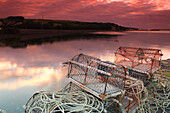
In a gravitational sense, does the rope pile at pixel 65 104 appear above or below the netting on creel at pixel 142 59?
below

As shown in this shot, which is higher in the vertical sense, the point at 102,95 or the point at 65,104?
the point at 102,95

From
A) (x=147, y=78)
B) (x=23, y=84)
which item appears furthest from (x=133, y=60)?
(x=23, y=84)

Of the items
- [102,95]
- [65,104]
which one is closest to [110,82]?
[102,95]

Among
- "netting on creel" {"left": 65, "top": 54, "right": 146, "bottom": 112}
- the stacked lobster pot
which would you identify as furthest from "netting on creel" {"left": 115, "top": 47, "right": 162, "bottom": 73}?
"netting on creel" {"left": 65, "top": 54, "right": 146, "bottom": 112}

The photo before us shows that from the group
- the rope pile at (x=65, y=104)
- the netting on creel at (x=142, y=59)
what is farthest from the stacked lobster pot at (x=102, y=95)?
the netting on creel at (x=142, y=59)

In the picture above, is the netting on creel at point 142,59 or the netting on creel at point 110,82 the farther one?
the netting on creel at point 142,59

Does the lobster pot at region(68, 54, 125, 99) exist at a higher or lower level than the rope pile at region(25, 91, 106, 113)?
higher

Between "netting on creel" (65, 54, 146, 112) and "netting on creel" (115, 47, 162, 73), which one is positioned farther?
"netting on creel" (115, 47, 162, 73)

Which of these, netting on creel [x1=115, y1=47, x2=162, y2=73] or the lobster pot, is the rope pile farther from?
netting on creel [x1=115, y1=47, x2=162, y2=73]

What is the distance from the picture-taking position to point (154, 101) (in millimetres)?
5277

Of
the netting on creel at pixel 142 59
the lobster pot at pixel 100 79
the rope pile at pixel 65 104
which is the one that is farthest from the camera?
the netting on creel at pixel 142 59

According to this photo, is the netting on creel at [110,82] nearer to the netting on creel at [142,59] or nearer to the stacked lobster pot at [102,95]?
the stacked lobster pot at [102,95]

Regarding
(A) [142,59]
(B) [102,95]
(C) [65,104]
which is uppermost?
(A) [142,59]

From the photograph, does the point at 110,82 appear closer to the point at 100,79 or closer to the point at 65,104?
the point at 100,79
